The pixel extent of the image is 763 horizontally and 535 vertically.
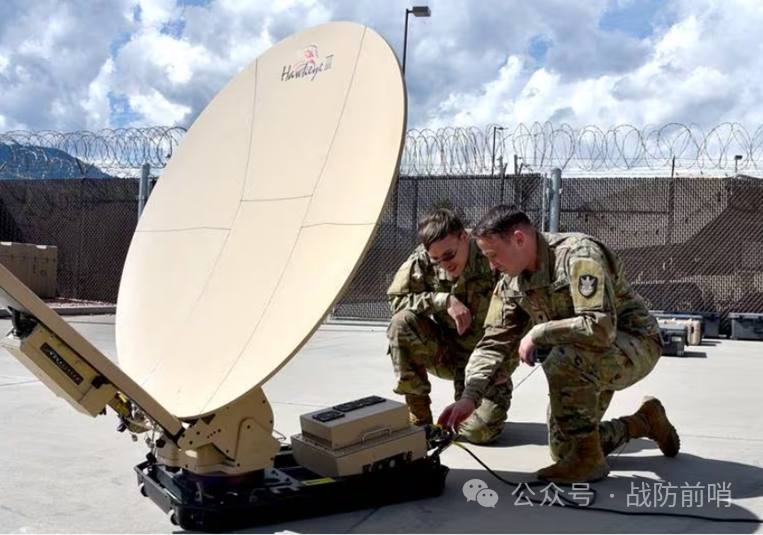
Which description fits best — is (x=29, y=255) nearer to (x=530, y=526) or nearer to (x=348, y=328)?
(x=348, y=328)

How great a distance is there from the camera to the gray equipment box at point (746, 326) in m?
10.6

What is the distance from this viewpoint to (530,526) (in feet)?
9.50

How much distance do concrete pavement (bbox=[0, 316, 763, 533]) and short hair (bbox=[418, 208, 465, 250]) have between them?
109 cm

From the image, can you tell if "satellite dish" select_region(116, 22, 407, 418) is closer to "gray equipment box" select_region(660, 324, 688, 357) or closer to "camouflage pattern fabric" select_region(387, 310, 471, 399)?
"camouflage pattern fabric" select_region(387, 310, 471, 399)

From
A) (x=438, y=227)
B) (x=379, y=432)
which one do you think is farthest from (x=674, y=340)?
(x=379, y=432)

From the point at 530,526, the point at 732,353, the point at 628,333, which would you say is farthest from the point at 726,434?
the point at 732,353

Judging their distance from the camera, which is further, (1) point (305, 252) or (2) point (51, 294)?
(2) point (51, 294)

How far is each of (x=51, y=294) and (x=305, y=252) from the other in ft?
42.4

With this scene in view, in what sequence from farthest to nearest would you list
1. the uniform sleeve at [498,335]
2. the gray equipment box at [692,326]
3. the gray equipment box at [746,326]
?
the gray equipment box at [746,326] < the gray equipment box at [692,326] < the uniform sleeve at [498,335]

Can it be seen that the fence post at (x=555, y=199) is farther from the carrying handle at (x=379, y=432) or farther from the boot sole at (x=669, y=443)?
→ the carrying handle at (x=379, y=432)

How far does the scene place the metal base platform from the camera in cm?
279

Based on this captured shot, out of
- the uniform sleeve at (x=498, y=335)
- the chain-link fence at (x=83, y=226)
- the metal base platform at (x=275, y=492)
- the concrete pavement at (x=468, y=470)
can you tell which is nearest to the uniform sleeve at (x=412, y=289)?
the uniform sleeve at (x=498, y=335)

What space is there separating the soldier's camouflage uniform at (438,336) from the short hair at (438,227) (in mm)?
342

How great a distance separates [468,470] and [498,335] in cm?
64
